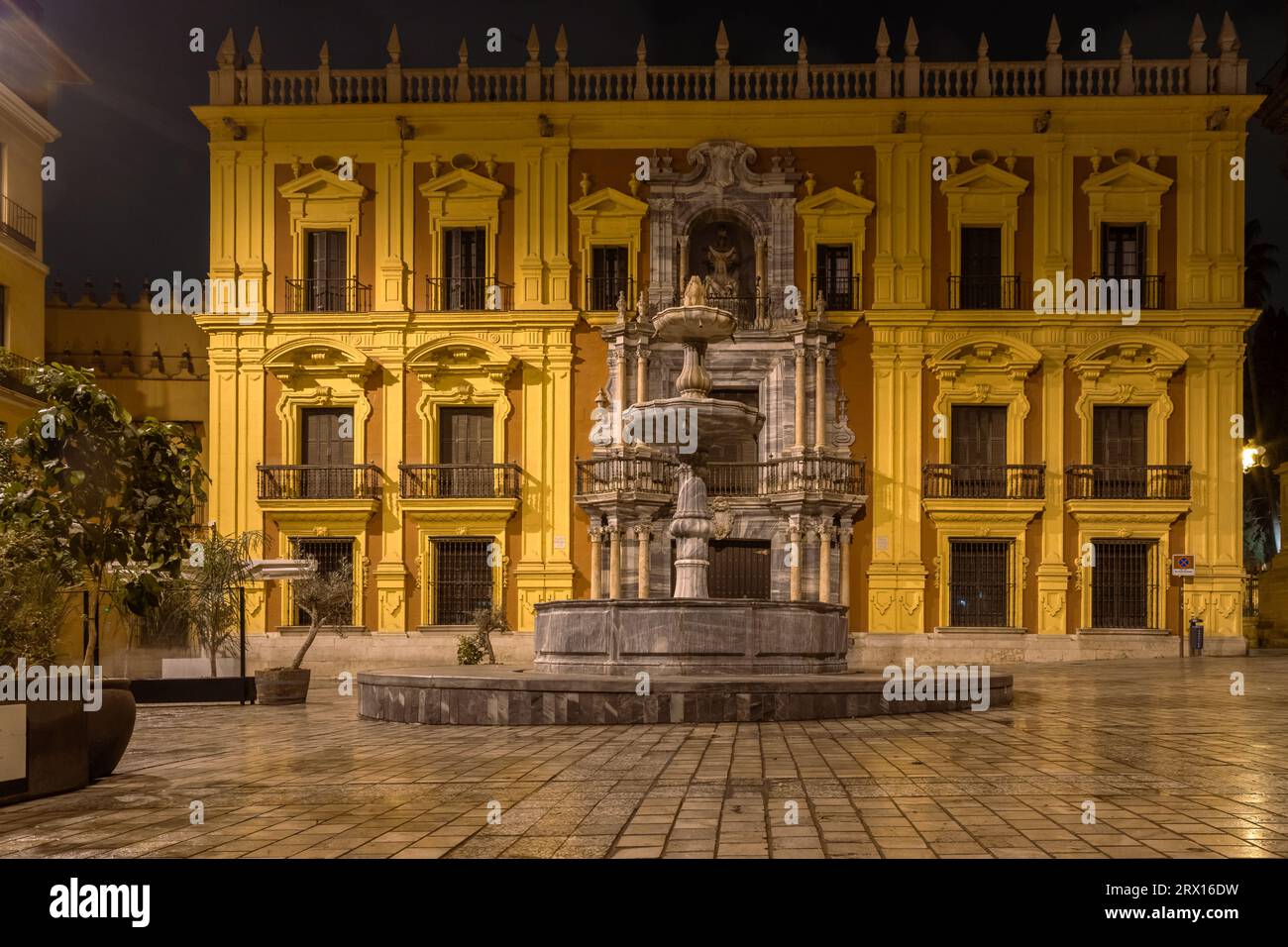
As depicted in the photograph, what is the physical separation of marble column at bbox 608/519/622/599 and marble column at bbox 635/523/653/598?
1.19 ft

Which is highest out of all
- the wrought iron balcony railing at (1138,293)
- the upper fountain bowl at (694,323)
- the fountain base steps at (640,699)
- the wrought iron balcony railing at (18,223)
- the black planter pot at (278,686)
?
the wrought iron balcony railing at (18,223)

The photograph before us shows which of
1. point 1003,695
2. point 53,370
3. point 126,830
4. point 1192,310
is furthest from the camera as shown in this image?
point 1192,310

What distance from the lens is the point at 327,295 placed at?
87.3ft

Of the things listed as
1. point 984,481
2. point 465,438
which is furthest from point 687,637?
point 465,438

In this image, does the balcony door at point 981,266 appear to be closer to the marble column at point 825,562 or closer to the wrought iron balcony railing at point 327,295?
the marble column at point 825,562

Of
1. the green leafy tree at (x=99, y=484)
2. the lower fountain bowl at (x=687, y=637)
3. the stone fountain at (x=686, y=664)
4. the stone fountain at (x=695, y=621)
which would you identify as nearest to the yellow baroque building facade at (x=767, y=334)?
the stone fountain at (x=695, y=621)

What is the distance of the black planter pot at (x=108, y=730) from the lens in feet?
24.7

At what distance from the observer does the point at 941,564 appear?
82.2 ft

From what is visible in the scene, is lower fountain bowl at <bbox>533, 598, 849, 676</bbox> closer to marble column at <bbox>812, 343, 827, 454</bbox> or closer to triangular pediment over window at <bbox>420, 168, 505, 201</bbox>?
marble column at <bbox>812, 343, 827, 454</bbox>

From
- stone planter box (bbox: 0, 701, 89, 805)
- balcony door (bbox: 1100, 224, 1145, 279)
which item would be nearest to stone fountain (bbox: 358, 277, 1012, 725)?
stone planter box (bbox: 0, 701, 89, 805)

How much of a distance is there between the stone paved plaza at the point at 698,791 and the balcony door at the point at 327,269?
16718mm

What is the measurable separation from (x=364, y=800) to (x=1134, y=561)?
21.9 metres
